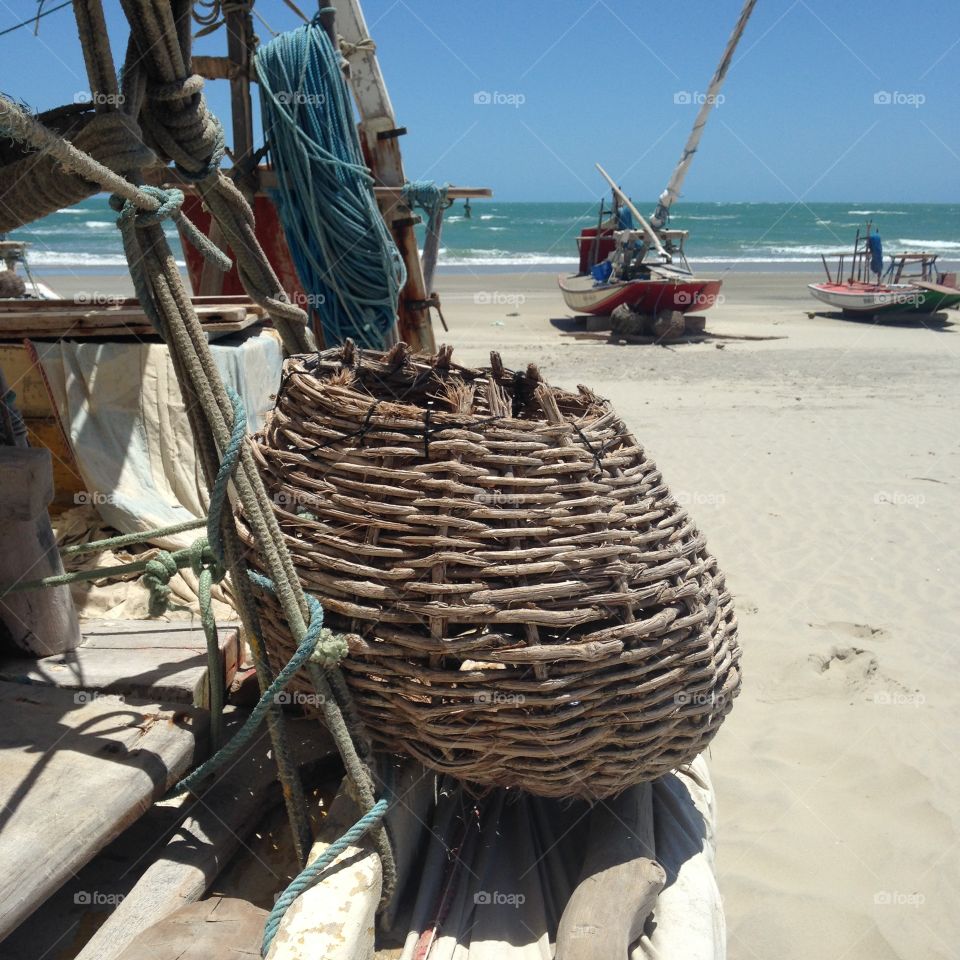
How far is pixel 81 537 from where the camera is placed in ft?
10.6

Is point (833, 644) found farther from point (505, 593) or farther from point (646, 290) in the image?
point (646, 290)

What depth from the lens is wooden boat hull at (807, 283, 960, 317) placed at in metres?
16.7

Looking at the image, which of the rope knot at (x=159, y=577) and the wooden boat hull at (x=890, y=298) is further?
the wooden boat hull at (x=890, y=298)

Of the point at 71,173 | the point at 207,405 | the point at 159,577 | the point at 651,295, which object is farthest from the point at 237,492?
the point at 651,295

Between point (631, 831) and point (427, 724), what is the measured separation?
51 centimetres

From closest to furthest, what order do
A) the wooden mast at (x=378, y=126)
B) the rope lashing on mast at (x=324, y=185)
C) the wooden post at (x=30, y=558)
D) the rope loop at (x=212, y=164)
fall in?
the rope loop at (x=212, y=164) < the wooden post at (x=30, y=558) < the rope lashing on mast at (x=324, y=185) < the wooden mast at (x=378, y=126)

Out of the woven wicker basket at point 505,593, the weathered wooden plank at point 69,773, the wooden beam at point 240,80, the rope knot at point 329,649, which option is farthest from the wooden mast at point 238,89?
the rope knot at point 329,649

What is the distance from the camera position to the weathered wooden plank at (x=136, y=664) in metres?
1.93

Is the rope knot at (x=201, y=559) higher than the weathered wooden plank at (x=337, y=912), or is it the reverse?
the rope knot at (x=201, y=559)

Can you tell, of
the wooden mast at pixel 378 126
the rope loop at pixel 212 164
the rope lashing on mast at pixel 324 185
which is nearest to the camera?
the rope loop at pixel 212 164

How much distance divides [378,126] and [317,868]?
4.19 metres

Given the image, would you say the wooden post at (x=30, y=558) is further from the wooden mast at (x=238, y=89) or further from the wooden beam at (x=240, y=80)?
the wooden beam at (x=240, y=80)

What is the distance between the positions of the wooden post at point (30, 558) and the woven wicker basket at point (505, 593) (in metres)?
0.66

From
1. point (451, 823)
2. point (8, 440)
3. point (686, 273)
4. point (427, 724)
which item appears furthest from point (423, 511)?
point (686, 273)
